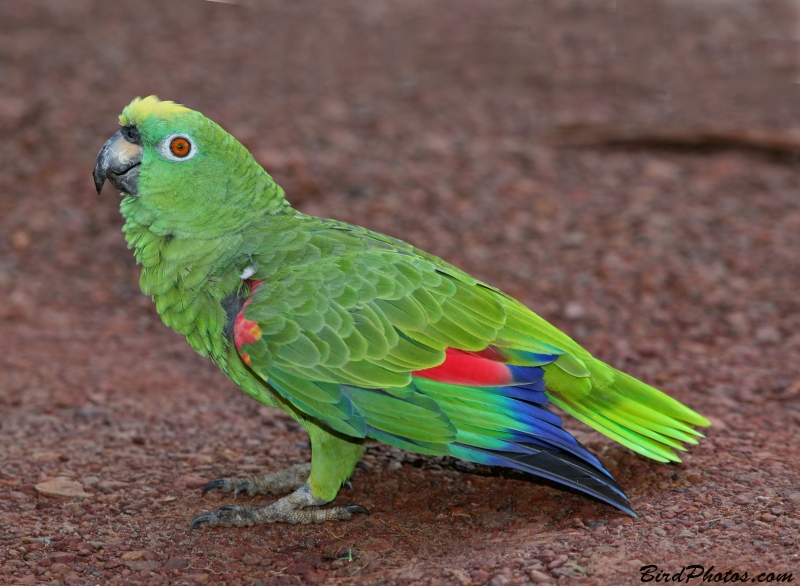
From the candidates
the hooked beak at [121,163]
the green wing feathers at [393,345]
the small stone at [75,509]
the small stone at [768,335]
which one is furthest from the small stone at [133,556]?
the small stone at [768,335]

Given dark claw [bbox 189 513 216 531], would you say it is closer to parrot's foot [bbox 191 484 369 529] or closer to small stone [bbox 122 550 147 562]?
parrot's foot [bbox 191 484 369 529]

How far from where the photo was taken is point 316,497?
4148 millimetres

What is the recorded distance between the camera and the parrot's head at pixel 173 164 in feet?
13.6

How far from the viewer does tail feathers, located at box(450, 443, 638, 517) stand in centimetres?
367

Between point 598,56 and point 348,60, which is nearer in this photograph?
point 348,60

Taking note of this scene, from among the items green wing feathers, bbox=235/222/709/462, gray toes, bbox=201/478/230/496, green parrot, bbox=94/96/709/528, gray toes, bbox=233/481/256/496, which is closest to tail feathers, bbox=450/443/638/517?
green parrot, bbox=94/96/709/528

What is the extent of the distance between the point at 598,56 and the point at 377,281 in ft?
30.8

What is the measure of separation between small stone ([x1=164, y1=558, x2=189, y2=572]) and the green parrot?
0.34 m

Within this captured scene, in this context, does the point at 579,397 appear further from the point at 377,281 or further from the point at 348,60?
the point at 348,60

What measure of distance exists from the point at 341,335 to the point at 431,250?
398 cm

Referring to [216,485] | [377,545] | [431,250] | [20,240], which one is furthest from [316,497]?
[20,240]

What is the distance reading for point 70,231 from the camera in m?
8.03

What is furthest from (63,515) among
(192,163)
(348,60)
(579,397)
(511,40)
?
(511,40)

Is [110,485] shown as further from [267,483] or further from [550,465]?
[550,465]
